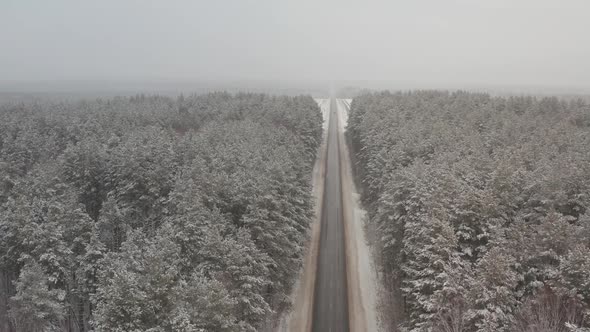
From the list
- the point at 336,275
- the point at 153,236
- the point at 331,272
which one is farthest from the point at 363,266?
the point at 153,236

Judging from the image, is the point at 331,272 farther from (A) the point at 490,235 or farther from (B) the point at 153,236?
(B) the point at 153,236

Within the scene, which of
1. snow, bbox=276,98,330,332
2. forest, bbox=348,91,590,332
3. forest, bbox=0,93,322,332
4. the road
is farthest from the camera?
the road

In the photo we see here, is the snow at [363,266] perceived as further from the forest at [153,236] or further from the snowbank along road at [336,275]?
the forest at [153,236]

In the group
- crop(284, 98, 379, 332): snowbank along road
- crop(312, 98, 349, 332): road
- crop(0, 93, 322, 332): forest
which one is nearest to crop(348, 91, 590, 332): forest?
crop(284, 98, 379, 332): snowbank along road

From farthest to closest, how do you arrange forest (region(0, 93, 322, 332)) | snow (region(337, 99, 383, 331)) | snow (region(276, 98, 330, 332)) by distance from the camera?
1. snow (region(337, 99, 383, 331))
2. snow (region(276, 98, 330, 332))
3. forest (region(0, 93, 322, 332))

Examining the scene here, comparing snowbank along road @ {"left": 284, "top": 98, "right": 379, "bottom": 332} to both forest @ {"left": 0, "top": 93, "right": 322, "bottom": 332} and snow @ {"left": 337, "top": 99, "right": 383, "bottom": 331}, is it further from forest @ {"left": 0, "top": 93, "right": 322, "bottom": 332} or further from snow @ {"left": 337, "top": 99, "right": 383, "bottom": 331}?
forest @ {"left": 0, "top": 93, "right": 322, "bottom": 332}

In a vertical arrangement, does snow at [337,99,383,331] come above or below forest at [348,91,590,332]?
below
